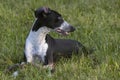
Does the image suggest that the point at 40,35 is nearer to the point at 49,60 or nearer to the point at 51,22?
the point at 51,22

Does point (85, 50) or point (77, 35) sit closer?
point (85, 50)

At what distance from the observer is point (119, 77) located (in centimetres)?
639

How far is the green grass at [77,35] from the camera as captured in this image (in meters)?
6.51

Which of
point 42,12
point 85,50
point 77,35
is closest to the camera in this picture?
point 42,12

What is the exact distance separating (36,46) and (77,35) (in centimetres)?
153

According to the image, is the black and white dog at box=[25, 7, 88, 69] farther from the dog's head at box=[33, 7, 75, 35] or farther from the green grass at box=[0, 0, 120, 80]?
the green grass at box=[0, 0, 120, 80]

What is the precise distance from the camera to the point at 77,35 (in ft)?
27.3

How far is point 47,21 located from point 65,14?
8.49ft

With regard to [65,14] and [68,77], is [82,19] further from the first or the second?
[68,77]

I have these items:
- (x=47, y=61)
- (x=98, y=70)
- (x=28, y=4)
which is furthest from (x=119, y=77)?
(x=28, y=4)

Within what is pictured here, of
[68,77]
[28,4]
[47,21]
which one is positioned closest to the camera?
[68,77]

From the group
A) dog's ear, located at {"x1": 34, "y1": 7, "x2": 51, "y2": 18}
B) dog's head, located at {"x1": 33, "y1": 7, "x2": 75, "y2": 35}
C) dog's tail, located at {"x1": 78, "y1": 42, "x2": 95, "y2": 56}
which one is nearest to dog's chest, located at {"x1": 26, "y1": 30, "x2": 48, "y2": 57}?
dog's head, located at {"x1": 33, "y1": 7, "x2": 75, "y2": 35}

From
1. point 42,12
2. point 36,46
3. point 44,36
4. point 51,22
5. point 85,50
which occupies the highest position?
point 42,12

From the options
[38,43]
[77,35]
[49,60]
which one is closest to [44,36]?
[38,43]
